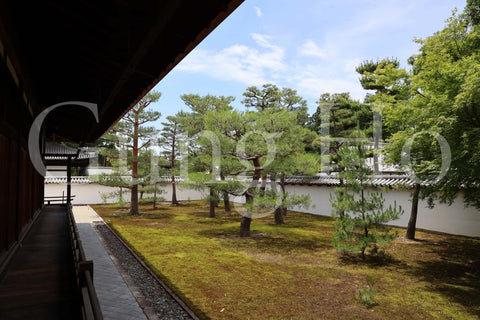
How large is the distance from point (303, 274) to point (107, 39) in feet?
22.7

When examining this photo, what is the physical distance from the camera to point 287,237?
12.1m

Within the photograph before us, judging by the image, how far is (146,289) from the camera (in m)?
6.41

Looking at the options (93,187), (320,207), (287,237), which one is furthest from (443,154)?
(93,187)

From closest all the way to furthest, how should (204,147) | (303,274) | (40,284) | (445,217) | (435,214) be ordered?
(40,284) < (303,274) < (445,217) < (435,214) < (204,147)

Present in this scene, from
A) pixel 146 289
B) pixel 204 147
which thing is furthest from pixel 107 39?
pixel 204 147

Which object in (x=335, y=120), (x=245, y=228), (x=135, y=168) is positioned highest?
(x=335, y=120)

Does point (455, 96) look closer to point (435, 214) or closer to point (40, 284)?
point (40, 284)

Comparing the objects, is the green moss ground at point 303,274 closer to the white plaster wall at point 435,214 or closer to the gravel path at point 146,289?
the gravel path at point 146,289

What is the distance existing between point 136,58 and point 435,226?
14838mm

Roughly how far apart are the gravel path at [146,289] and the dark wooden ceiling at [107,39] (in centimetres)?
369

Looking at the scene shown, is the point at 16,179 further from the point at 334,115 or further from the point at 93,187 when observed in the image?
the point at 93,187

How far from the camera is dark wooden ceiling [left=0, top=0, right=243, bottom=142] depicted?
2.12 meters

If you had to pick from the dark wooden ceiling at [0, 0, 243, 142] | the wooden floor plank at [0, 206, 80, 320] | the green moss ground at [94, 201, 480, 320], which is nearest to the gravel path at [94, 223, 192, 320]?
the green moss ground at [94, 201, 480, 320]

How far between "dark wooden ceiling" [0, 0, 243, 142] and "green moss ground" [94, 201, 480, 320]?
171 inches
